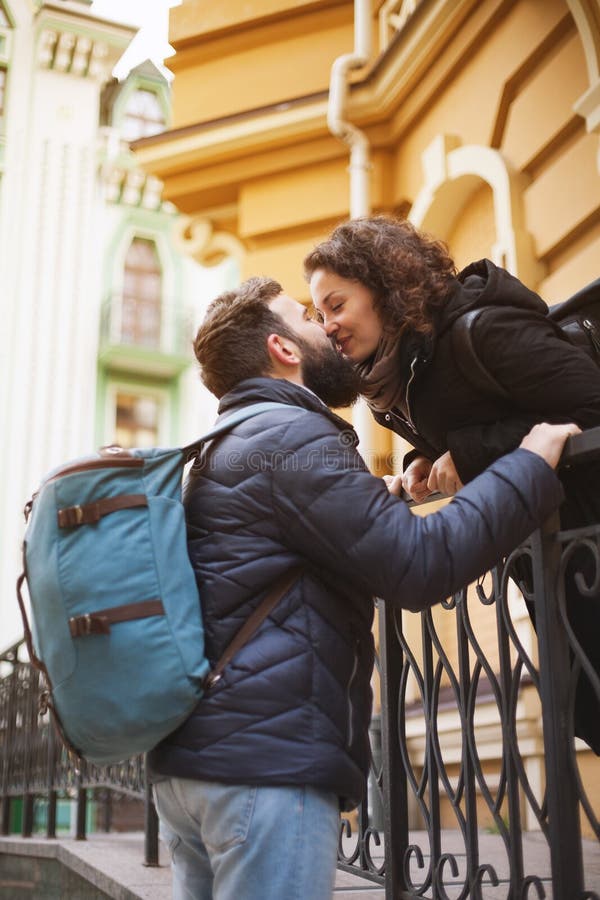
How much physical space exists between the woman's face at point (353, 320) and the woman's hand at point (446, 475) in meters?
0.33

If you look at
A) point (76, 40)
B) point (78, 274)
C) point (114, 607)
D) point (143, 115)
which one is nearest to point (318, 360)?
point (114, 607)

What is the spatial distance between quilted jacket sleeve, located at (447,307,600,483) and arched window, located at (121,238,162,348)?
53.6ft

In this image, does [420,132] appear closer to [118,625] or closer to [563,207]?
[563,207]

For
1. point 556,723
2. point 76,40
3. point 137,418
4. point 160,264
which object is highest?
point 76,40

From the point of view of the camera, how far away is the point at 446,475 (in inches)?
87.0

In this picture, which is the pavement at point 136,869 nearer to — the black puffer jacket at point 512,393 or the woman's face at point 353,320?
the black puffer jacket at point 512,393

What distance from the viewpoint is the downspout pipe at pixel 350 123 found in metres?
6.80

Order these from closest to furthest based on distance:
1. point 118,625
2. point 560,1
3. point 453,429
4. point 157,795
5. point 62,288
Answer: point 118,625, point 157,795, point 453,429, point 560,1, point 62,288

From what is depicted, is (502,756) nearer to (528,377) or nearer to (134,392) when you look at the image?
(528,377)

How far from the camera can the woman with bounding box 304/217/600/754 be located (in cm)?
203

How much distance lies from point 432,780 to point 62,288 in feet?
50.5

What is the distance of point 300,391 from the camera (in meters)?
1.97

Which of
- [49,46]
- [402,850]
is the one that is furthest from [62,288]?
[402,850]

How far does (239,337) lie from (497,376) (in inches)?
21.5
